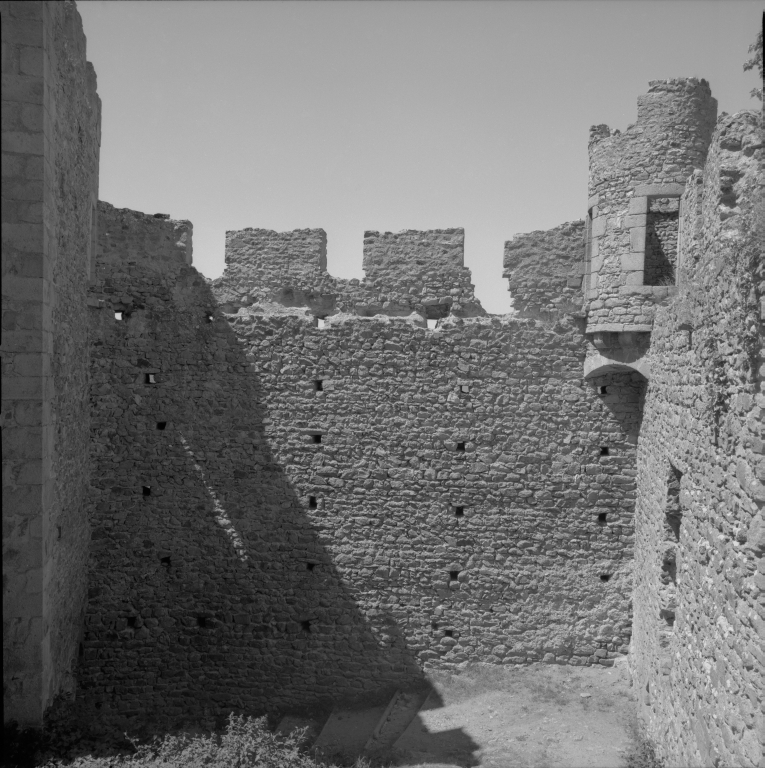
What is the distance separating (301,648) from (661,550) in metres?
4.92

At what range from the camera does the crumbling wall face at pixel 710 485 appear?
490 centimetres

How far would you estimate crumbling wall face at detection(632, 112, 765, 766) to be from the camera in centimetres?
490

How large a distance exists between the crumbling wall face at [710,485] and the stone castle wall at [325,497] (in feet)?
4.03

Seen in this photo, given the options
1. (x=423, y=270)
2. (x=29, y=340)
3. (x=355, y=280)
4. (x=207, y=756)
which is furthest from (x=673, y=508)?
(x=29, y=340)

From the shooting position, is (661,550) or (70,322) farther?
(70,322)

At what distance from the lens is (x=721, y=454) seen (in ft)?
18.4

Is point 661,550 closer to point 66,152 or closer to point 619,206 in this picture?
point 619,206

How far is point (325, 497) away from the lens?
31.3 feet

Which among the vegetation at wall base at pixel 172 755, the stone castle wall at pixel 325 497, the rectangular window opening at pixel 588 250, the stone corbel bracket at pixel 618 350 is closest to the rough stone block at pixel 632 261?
the rectangular window opening at pixel 588 250

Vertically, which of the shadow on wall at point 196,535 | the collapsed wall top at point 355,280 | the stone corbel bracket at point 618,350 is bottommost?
the shadow on wall at point 196,535

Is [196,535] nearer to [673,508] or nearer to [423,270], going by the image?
[423,270]

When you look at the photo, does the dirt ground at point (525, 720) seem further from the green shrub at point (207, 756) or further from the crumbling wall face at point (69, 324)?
the crumbling wall face at point (69, 324)

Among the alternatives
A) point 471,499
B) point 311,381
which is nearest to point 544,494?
point 471,499

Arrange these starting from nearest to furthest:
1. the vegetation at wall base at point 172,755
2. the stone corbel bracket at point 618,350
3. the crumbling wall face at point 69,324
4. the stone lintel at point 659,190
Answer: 1. the vegetation at wall base at point 172,755
2. the crumbling wall face at point 69,324
3. the stone lintel at point 659,190
4. the stone corbel bracket at point 618,350
